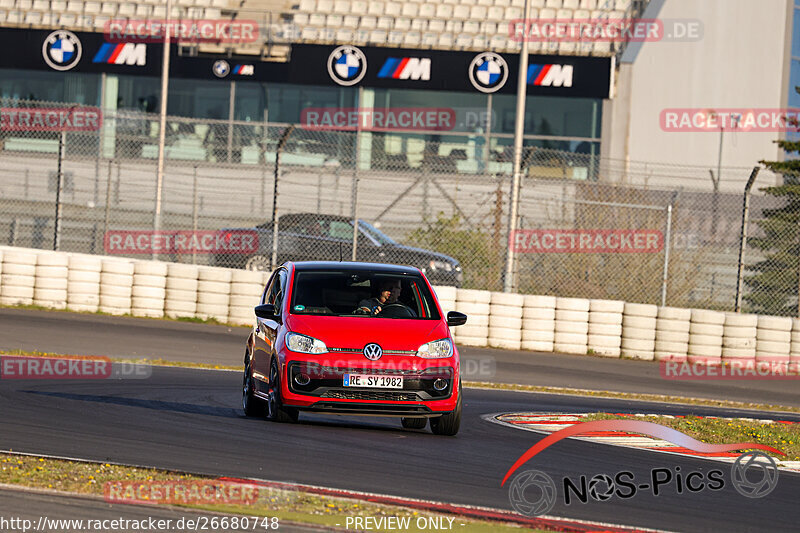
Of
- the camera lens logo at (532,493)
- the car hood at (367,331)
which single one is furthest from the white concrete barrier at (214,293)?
the camera lens logo at (532,493)

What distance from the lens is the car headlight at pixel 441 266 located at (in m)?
21.8

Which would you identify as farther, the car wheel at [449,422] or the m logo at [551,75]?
the m logo at [551,75]

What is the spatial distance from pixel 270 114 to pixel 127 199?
296 inches

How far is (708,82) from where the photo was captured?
36281 mm

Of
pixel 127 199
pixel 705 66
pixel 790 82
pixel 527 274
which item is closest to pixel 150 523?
pixel 527 274

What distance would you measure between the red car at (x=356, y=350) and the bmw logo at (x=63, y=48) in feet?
76.3

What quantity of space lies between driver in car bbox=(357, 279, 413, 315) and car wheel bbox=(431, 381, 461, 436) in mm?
1007

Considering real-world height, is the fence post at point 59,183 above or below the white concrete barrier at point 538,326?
above

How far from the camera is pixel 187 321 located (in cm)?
1970

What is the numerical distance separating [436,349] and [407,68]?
72.4ft

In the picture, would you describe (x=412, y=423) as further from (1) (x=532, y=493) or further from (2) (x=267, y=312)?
(1) (x=532, y=493)

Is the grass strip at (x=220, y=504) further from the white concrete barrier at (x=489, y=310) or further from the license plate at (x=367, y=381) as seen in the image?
the white concrete barrier at (x=489, y=310)

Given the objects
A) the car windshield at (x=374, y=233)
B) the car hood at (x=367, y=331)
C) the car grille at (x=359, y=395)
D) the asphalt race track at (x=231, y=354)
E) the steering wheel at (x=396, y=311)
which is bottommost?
the asphalt race track at (x=231, y=354)

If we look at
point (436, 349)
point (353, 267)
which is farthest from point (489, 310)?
point (436, 349)
